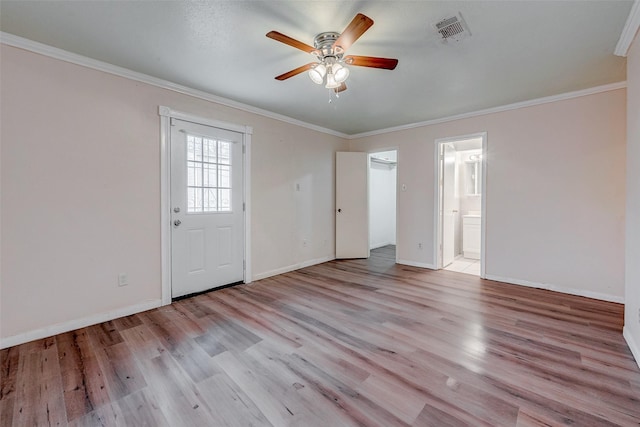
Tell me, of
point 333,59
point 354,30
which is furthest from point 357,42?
point 354,30

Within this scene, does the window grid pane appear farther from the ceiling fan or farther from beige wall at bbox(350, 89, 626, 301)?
beige wall at bbox(350, 89, 626, 301)

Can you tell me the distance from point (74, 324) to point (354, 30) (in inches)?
132

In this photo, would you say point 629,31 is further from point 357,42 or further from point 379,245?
point 379,245

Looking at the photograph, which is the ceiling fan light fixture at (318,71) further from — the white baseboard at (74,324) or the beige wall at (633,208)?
the white baseboard at (74,324)

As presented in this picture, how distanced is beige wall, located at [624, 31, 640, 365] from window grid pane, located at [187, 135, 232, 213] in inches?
153

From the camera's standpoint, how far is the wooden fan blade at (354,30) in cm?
159

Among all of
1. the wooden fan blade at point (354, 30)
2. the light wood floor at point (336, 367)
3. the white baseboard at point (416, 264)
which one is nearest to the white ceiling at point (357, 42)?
the wooden fan blade at point (354, 30)

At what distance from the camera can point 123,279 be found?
Result: 2.73 metres

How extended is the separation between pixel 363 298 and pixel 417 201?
2.23 meters

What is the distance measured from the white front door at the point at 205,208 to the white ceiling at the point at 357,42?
2.10 feet

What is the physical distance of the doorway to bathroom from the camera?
6.55 metres

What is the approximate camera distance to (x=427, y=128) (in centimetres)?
449

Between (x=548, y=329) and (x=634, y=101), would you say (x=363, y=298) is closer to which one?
(x=548, y=329)

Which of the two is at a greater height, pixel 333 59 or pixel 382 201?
pixel 333 59
